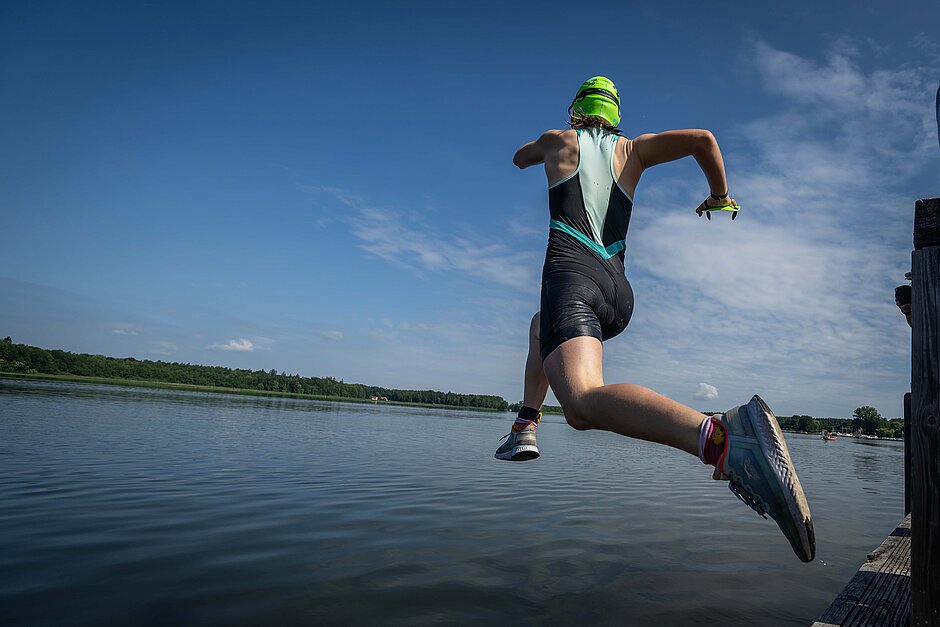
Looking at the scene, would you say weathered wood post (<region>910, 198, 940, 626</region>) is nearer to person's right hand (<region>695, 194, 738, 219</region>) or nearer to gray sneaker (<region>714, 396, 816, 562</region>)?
gray sneaker (<region>714, 396, 816, 562</region>)

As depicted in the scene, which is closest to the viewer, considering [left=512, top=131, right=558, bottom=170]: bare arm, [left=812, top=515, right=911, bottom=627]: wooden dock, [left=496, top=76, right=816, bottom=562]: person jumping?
[left=496, top=76, right=816, bottom=562]: person jumping

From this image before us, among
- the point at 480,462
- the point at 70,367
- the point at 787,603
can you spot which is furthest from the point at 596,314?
the point at 70,367

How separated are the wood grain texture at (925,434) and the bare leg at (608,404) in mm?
613

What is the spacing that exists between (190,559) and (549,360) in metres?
2.90

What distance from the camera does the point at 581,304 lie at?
251cm

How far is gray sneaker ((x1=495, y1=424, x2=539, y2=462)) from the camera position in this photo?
10.2 ft

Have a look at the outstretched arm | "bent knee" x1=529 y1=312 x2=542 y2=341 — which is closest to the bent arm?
the outstretched arm

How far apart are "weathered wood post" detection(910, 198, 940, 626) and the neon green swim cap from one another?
1.82 metres

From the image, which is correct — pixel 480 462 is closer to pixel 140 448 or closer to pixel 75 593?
pixel 140 448

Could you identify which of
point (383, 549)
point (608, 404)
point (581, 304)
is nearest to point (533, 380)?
point (581, 304)

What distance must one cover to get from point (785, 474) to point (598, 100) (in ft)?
7.78

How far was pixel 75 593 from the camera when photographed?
9.14 ft

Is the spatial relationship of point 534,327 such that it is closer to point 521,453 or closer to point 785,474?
point 521,453

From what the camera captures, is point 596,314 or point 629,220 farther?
point 629,220
